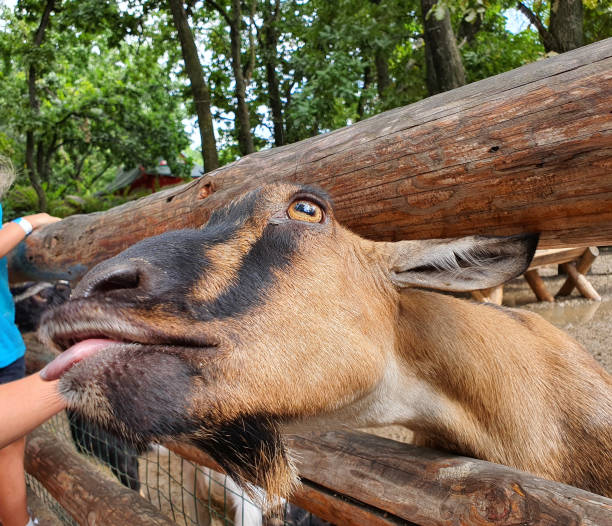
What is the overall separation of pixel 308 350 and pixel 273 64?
34.1ft

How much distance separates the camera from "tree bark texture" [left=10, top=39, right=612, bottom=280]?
1.47 m

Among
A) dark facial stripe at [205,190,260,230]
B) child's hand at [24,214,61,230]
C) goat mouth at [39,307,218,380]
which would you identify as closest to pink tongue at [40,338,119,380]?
goat mouth at [39,307,218,380]

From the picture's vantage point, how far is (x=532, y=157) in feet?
5.09

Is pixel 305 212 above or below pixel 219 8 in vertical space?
below

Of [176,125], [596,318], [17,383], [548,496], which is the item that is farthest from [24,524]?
[176,125]

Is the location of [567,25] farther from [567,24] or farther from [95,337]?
[95,337]

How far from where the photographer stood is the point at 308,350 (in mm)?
1494

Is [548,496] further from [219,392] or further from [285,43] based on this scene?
Answer: [285,43]

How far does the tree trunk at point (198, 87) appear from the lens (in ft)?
26.1

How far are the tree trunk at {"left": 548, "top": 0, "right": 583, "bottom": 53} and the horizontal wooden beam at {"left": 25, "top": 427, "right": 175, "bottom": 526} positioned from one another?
8418mm

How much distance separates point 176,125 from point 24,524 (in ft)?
44.1

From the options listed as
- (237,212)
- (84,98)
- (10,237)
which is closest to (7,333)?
(10,237)

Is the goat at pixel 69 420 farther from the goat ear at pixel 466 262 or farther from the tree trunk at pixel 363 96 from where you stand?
the tree trunk at pixel 363 96

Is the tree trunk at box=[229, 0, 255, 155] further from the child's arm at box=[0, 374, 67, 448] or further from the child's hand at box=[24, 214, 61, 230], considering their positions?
the child's arm at box=[0, 374, 67, 448]
